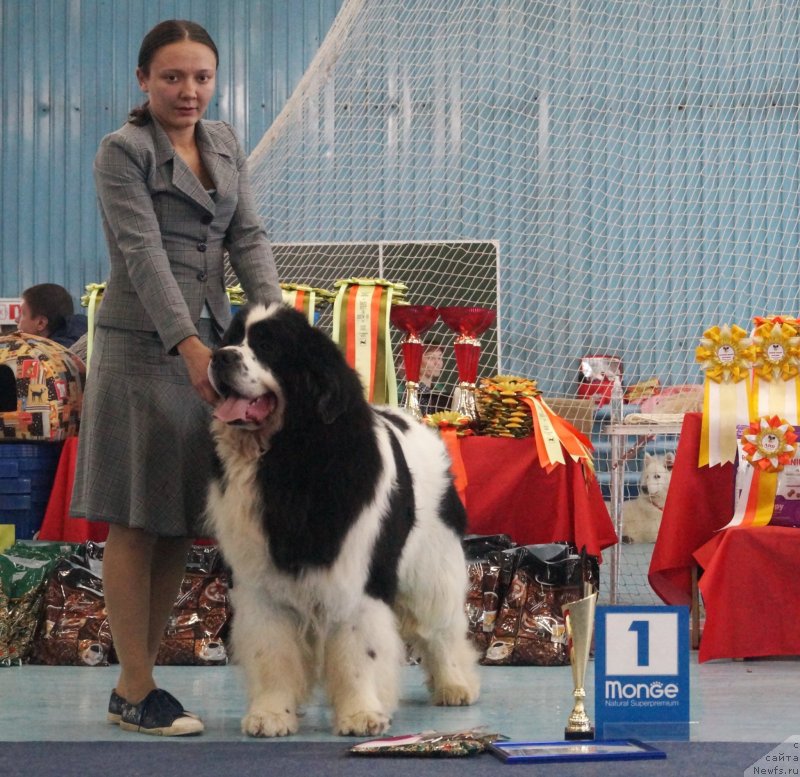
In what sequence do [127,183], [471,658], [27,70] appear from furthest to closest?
1. [27,70]
2. [471,658]
3. [127,183]

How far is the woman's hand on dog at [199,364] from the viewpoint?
2.53m

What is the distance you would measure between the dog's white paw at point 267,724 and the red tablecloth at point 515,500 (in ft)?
5.61

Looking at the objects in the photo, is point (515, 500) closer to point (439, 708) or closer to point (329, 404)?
point (439, 708)

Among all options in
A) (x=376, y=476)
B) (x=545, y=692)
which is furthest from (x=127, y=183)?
(x=545, y=692)

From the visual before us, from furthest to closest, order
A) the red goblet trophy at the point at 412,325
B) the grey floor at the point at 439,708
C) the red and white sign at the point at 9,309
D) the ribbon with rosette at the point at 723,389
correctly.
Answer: the red and white sign at the point at 9,309 → the red goblet trophy at the point at 412,325 → the ribbon with rosette at the point at 723,389 → the grey floor at the point at 439,708

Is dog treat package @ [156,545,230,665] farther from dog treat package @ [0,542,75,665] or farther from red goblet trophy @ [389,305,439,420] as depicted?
red goblet trophy @ [389,305,439,420]

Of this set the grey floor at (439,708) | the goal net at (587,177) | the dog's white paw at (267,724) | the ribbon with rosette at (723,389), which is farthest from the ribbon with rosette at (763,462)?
the goal net at (587,177)

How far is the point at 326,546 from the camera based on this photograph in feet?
8.52

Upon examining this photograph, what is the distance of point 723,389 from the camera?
4.21m

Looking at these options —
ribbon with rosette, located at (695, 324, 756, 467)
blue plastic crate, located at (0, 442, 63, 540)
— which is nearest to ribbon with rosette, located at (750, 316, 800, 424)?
ribbon with rosette, located at (695, 324, 756, 467)

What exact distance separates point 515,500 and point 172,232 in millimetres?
1984

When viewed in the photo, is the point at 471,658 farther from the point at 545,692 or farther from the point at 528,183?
the point at 528,183

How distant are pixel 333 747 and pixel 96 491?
2.65 ft

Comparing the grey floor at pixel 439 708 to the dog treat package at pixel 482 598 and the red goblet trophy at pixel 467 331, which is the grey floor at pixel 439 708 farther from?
the red goblet trophy at pixel 467 331
